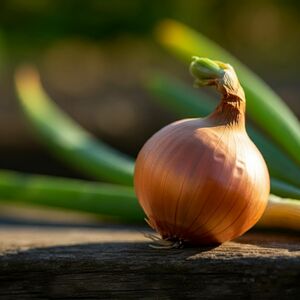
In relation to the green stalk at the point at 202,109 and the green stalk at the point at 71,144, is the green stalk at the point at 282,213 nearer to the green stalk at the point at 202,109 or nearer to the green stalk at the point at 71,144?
the green stalk at the point at 202,109

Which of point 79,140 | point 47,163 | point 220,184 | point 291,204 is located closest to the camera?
point 220,184

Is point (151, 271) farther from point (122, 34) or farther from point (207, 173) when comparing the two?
point (122, 34)

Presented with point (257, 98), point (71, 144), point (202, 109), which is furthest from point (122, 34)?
point (257, 98)

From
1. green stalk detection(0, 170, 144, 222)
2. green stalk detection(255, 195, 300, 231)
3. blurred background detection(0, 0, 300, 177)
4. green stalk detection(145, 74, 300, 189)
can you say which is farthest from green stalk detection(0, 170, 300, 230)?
blurred background detection(0, 0, 300, 177)

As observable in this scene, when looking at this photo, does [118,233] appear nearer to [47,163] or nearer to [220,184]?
[220,184]

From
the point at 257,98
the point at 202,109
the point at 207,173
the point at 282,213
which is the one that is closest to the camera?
the point at 207,173

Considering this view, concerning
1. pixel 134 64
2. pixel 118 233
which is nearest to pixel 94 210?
pixel 118 233
